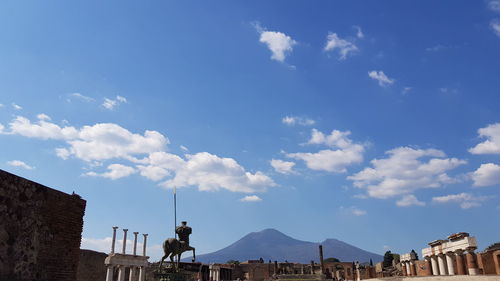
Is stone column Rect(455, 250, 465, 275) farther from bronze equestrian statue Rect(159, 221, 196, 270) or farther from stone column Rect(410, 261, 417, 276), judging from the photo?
bronze equestrian statue Rect(159, 221, 196, 270)

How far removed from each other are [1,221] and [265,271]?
85.2m

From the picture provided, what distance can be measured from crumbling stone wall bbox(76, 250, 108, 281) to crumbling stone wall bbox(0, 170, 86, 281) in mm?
33909

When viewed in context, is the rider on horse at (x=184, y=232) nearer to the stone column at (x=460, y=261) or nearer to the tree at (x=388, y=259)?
the stone column at (x=460, y=261)

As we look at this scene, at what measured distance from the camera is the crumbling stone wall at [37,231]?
7742 mm

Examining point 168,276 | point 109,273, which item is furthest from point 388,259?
point 168,276

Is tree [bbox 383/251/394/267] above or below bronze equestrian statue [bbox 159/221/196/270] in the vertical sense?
above

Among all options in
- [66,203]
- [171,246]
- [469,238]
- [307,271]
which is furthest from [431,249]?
[307,271]

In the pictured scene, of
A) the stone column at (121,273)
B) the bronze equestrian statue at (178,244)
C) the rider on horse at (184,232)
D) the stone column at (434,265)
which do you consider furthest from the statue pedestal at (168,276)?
the stone column at (121,273)

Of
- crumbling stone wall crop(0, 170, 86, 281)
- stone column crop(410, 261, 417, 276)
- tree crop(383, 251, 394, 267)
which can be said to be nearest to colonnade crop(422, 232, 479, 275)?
stone column crop(410, 261, 417, 276)

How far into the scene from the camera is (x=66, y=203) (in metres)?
9.46

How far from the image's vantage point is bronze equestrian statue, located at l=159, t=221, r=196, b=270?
17359 mm

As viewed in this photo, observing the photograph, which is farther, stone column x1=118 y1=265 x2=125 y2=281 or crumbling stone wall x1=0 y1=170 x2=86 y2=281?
stone column x1=118 y1=265 x2=125 y2=281

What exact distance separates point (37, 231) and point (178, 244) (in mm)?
9540

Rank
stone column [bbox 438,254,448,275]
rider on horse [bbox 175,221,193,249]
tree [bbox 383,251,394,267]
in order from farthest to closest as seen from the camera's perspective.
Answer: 1. tree [bbox 383,251,394,267]
2. stone column [bbox 438,254,448,275]
3. rider on horse [bbox 175,221,193,249]
